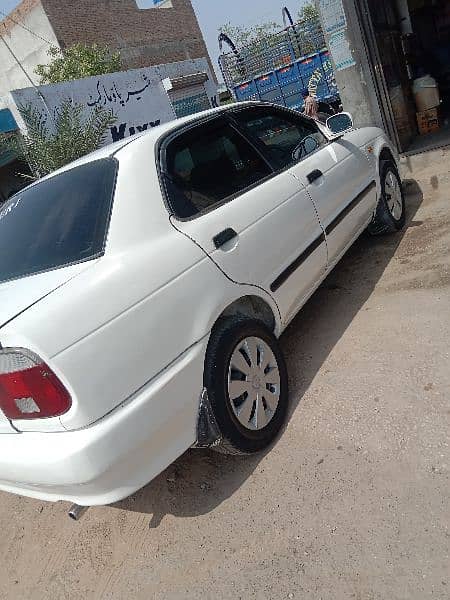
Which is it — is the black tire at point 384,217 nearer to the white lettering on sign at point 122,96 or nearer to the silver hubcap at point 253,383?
the silver hubcap at point 253,383

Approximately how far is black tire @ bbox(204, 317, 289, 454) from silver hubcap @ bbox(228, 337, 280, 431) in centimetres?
4

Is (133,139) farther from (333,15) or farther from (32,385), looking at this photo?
(333,15)

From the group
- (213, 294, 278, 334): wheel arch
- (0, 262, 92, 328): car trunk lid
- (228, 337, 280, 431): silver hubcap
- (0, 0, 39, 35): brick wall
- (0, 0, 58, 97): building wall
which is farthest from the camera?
(0, 0, 39, 35): brick wall

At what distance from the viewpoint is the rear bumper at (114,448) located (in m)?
1.77

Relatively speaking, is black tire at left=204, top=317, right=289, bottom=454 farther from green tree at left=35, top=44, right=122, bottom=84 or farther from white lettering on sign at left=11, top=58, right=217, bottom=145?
green tree at left=35, top=44, right=122, bottom=84

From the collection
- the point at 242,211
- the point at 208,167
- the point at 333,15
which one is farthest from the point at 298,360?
the point at 333,15

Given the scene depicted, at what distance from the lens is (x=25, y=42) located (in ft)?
73.4

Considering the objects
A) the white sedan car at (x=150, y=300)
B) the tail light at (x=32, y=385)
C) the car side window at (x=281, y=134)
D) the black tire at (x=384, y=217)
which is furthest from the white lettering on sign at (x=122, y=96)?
the tail light at (x=32, y=385)

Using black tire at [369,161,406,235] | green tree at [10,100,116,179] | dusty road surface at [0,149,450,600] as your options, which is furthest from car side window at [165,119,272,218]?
green tree at [10,100,116,179]

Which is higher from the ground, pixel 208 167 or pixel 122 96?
pixel 122 96

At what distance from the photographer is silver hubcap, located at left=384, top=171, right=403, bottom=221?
452 centimetres

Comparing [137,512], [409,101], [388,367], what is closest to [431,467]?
[388,367]

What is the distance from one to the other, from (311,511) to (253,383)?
26.2 inches

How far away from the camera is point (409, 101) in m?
8.79
